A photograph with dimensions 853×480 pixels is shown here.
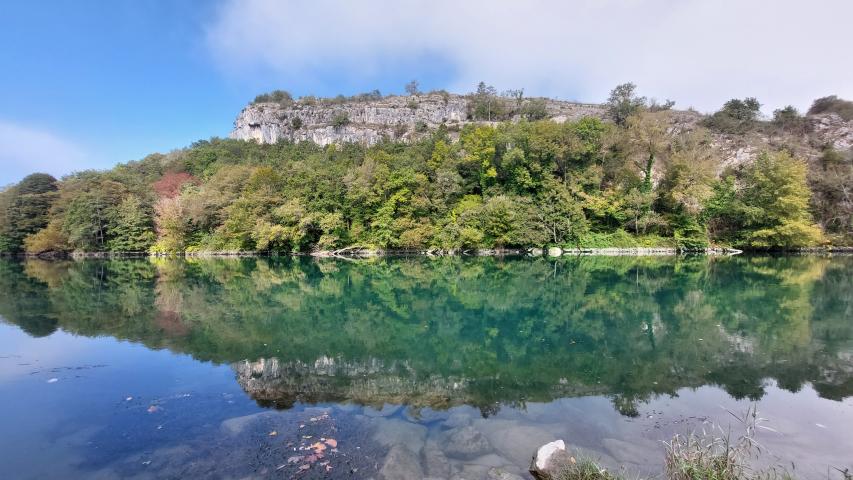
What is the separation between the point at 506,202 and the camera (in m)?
36.3

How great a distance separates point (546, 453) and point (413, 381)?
3485 mm

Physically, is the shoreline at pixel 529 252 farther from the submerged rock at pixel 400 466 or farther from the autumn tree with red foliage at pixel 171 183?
the submerged rock at pixel 400 466

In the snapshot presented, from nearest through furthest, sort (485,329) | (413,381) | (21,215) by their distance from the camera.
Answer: (413,381) → (485,329) → (21,215)

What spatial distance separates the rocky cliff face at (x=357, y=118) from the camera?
80.0 metres

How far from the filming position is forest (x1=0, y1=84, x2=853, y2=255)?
35.2m

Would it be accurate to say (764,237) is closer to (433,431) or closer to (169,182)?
(433,431)

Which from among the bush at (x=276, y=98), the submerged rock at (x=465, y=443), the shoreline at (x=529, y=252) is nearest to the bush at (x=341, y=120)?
the bush at (x=276, y=98)

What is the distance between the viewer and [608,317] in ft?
40.8

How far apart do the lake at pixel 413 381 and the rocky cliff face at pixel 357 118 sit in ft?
222

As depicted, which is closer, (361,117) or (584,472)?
(584,472)

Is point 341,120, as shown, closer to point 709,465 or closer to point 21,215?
point 21,215

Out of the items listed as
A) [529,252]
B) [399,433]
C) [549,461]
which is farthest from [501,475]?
[529,252]

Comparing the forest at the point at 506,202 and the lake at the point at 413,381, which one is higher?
the forest at the point at 506,202

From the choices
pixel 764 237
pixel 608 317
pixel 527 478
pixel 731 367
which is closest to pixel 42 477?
pixel 527 478
